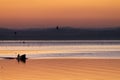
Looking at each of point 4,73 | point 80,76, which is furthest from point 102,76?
point 4,73

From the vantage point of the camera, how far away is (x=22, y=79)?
18.1 m

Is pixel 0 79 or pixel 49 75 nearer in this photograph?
pixel 0 79

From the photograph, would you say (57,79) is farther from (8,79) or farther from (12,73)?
(12,73)

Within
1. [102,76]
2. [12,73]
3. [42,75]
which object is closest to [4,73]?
[12,73]

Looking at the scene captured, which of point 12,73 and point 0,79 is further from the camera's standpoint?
point 12,73

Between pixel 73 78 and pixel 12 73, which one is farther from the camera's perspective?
pixel 12 73

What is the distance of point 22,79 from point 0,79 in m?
0.99

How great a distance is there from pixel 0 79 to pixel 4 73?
101 inches

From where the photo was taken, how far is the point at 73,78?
18406mm

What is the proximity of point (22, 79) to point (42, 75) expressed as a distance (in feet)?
5.65

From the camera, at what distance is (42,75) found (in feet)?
64.3

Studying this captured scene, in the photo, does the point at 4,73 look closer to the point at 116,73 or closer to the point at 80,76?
the point at 80,76

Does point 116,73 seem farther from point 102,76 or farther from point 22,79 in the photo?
point 22,79

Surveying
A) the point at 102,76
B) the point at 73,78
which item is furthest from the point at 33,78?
the point at 102,76
